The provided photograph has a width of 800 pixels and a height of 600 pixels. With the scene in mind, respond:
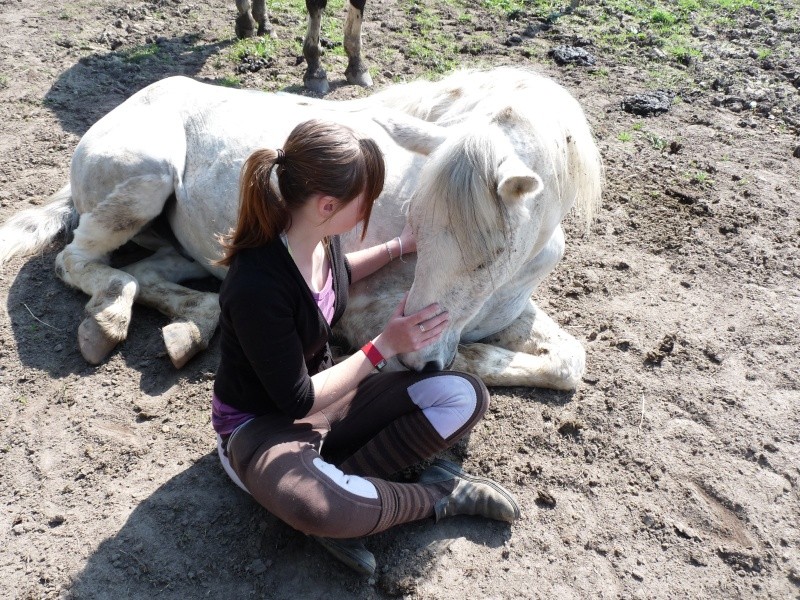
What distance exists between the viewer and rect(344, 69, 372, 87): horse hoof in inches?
251

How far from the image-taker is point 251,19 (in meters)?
6.98

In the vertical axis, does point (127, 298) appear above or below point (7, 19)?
below

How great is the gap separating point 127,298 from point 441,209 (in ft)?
6.85

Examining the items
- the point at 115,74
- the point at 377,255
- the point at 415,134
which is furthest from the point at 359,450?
the point at 115,74

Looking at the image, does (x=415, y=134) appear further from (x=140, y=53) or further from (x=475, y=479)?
(x=140, y=53)

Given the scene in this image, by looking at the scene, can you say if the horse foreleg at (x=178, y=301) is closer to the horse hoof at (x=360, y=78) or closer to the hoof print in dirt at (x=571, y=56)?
the horse hoof at (x=360, y=78)

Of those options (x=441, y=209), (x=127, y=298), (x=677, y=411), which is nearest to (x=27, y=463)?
(x=127, y=298)

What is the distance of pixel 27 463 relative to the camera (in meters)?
3.05

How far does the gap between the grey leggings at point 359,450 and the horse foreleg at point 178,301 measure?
42.2 inches

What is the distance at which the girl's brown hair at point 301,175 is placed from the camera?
2.19m

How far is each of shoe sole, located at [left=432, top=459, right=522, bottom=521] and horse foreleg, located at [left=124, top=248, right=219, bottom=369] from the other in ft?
4.78

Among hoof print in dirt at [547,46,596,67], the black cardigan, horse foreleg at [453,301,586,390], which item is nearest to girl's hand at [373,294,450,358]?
the black cardigan

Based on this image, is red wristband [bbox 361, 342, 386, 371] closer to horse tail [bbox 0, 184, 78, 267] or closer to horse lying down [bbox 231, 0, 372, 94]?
horse tail [bbox 0, 184, 78, 267]

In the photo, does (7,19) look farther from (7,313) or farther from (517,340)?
(517,340)
